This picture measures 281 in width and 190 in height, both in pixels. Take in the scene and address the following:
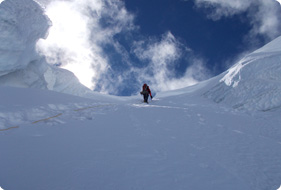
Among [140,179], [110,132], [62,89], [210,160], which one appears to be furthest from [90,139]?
[62,89]


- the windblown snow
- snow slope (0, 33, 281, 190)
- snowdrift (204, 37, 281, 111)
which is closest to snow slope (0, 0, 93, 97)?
the windblown snow

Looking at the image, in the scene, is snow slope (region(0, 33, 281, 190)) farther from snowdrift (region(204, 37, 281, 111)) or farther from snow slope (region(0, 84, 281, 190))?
snowdrift (region(204, 37, 281, 111))

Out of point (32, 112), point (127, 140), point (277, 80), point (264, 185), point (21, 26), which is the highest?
point (21, 26)

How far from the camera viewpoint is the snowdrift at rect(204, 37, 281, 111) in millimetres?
11391

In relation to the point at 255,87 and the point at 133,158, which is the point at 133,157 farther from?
the point at 255,87

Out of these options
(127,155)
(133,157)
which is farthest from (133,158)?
(127,155)

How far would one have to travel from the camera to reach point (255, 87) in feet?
43.6

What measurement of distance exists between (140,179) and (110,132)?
2.53 m

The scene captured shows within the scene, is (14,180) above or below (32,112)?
below

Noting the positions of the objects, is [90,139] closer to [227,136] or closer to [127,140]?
[127,140]

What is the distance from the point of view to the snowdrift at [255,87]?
1139 centimetres

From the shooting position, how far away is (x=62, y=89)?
33656mm

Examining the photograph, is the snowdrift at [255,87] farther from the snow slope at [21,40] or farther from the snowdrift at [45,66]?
the snow slope at [21,40]

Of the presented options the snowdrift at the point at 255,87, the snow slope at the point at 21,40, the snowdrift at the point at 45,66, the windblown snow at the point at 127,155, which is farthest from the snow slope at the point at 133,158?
the snow slope at the point at 21,40
